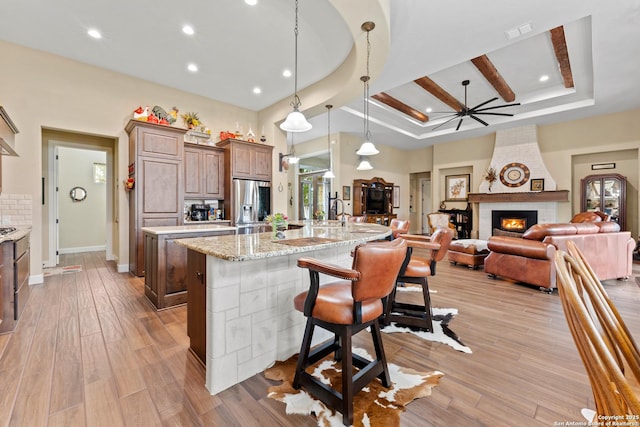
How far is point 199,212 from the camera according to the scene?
5250mm

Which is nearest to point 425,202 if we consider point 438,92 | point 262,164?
point 438,92

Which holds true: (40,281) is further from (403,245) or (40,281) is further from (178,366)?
(403,245)

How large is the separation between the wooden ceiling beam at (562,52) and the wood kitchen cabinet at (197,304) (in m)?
5.24

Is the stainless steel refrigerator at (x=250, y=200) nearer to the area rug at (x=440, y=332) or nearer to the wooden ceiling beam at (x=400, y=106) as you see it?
the wooden ceiling beam at (x=400, y=106)

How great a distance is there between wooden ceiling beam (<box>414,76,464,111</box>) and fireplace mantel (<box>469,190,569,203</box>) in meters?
2.92

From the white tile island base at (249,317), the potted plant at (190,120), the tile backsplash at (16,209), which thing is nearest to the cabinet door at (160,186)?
the potted plant at (190,120)

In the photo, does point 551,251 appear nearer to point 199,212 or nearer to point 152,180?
point 199,212

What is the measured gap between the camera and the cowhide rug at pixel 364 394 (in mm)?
1462

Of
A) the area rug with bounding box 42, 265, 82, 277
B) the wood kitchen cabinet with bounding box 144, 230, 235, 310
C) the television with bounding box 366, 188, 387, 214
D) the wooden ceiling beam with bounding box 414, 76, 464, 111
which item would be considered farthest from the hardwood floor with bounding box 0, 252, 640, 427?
the television with bounding box 366, 188, 387, 214

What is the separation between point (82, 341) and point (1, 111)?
2601 millimetres

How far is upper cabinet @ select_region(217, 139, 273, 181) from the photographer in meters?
5.26

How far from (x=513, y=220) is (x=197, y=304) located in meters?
8.54

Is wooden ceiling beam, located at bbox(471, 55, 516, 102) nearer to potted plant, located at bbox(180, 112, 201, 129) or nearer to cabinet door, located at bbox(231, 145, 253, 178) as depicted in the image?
cabinet door, located at bbox(231, 145, 253, 178)

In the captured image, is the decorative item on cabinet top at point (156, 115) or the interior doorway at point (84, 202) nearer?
the decorative item on cabinet top at point (156, 115)
